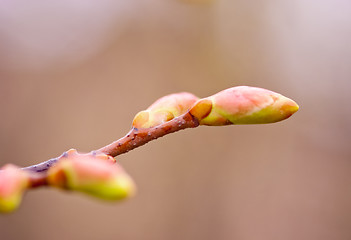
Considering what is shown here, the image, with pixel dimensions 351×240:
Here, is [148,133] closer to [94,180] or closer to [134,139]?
[134,139]

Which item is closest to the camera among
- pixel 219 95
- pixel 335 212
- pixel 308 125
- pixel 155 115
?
pixel 219 95

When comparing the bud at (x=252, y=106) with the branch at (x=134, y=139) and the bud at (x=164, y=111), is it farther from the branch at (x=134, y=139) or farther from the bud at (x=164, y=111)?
the bud at (x=164, y=111)

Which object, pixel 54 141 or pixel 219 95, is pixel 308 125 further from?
pixel 219 95

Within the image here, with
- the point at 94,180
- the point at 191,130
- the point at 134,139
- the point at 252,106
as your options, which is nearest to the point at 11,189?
the point at 94,180

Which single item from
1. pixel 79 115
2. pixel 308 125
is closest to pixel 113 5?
pixel 79 115

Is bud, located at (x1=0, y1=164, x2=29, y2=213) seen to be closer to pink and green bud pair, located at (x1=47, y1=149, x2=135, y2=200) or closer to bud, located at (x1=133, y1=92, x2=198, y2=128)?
pink and green bud pair, located at (x1=47, y1=149, x2=135, y2=200)

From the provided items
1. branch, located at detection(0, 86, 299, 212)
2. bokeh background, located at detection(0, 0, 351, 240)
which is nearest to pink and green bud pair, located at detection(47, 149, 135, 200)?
branch, located at detection(0, 86, 299, 212)

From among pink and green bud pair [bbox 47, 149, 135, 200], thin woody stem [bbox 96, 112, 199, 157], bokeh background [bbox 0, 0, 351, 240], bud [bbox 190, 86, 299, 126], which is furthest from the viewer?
bokeh background [bbox 0, 0, 351, 240]
